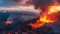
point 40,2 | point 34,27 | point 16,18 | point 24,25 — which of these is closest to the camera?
point 40,2

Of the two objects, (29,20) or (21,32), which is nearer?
(21,32)

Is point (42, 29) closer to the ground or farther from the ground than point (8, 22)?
closer to the ground

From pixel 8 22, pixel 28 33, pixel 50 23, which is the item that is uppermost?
pixel 8 22

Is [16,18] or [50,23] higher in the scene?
[16,18]

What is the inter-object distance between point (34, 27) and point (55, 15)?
25.2 feet

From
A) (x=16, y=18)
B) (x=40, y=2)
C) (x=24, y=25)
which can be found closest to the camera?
(x=40, y=2)

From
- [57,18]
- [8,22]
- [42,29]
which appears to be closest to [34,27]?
[42,29]

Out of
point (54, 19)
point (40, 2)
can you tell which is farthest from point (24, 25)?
point (40, 2)

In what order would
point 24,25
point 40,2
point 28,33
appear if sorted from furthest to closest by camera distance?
point 24,25 → point 28,33 → point 40,2

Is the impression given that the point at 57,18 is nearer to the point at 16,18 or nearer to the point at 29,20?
the point at 29,20

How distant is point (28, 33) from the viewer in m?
48.6

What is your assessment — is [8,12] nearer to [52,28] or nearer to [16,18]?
[16,18]

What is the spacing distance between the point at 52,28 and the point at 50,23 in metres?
1.68

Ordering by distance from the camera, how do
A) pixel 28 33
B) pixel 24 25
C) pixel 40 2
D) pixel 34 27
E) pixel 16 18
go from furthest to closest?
pixel 16 18 < pixel 24 25 < pixel 34 27 < pixel 28 33 < pixel 40 2
